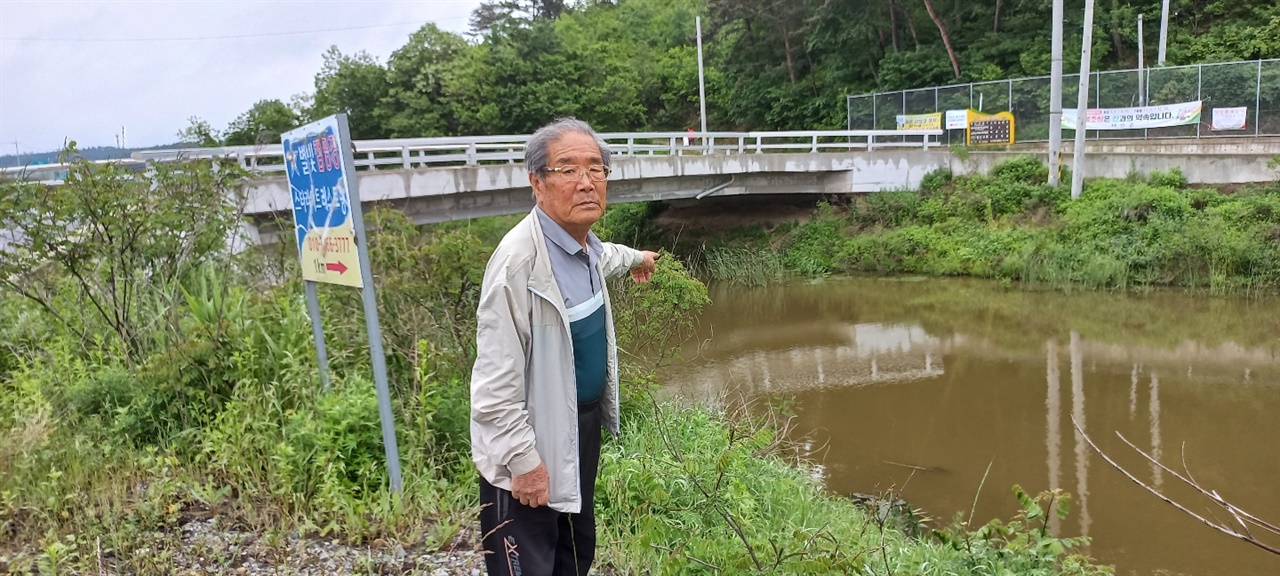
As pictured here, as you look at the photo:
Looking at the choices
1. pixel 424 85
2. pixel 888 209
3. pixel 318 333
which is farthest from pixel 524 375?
pixel 424 85

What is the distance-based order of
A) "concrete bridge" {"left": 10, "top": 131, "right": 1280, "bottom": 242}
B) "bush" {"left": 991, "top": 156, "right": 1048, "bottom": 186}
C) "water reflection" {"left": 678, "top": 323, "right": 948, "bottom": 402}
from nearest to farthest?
"water reflection" {"left": 678, "top": 323, "right": 948, "bottom": 402}
"concrete bridge" {"left": 10, "top": 131, "right": 1280, "bottom": 242}
"bush" {"left": 991, "top": 156, "right": 1048, "bottom": 186}

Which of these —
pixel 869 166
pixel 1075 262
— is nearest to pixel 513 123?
pixel 869 166

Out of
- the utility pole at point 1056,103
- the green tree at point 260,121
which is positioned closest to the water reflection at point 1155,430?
the utility pole at point 1056,103

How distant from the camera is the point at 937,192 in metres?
15.3

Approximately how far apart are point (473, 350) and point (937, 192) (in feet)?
44.5

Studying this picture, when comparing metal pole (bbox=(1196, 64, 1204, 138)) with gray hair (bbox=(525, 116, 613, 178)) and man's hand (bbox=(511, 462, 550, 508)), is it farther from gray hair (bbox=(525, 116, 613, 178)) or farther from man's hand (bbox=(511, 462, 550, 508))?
man's hand (bbox=(511, 462, 550, 508))

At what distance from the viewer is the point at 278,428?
3.38m

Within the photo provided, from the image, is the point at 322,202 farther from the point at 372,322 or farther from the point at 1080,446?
the point at 1080,446

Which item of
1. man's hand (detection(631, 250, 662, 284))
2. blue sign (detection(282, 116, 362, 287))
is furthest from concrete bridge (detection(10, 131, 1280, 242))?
man's hand (detection(631, 250, 662, 284))

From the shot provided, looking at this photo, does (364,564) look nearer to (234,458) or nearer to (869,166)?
(234,458)

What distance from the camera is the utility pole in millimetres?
12969

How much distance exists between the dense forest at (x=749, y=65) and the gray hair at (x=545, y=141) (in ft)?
70.6

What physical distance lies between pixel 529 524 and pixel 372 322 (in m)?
1.19

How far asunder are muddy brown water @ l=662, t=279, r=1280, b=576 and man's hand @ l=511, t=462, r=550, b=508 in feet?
11.9
